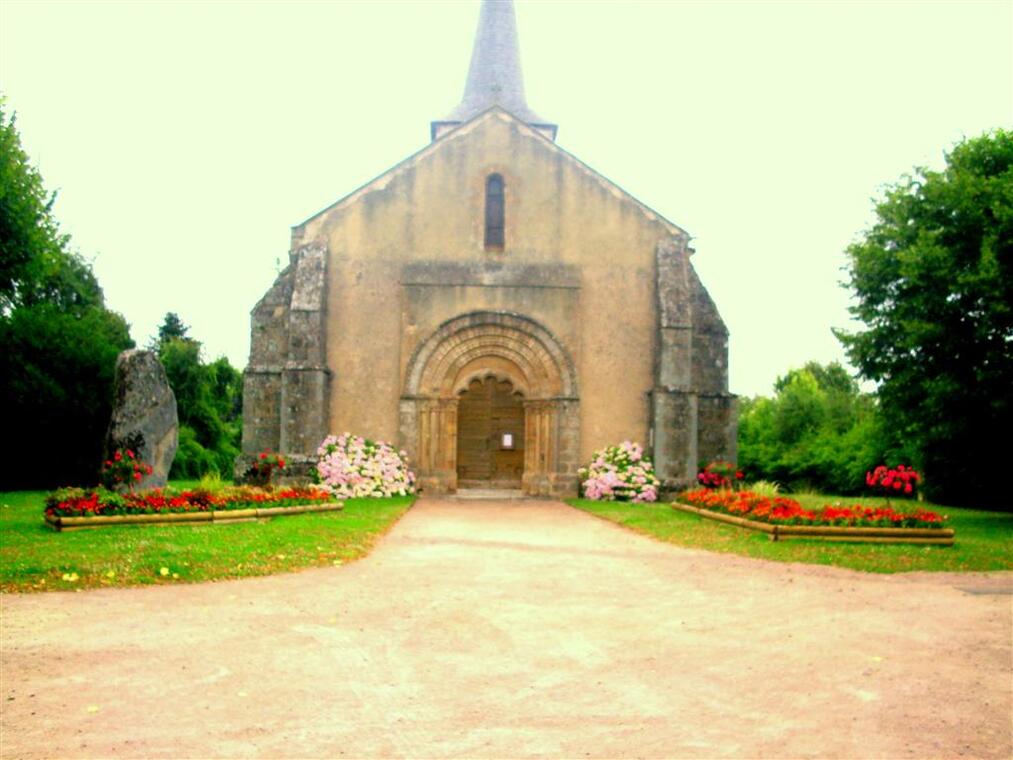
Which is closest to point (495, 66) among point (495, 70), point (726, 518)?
point (495, 70)

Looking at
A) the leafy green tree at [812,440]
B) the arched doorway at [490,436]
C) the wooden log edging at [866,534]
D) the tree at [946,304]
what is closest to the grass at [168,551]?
the wooden log edging at [866,534]

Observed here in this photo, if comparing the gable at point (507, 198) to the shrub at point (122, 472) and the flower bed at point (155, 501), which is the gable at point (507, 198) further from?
the shrub at point (122, 472)

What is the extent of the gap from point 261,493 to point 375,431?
659 cm

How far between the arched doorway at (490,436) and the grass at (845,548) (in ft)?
22.3

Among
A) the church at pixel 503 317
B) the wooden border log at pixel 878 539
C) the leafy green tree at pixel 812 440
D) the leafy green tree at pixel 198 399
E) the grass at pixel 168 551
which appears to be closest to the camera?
the grass at pixel 168 551

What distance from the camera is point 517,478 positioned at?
24.4m

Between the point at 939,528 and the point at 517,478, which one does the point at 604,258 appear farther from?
the point at 939,528

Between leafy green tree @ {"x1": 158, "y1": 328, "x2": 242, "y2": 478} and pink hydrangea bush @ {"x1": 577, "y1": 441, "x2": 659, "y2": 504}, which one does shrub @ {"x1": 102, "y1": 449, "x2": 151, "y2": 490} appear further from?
leafy green tree @ {"x1": 158, "y1": 328, "x2": 242, "y2": 478}

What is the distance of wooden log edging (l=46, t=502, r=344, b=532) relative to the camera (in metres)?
13.2

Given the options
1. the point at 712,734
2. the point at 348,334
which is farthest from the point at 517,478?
the point at 712,734

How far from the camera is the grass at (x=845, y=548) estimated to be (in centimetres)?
1162

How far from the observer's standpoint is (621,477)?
22.2 meters

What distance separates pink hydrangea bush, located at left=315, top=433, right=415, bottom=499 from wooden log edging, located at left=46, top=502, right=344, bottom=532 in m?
5.04

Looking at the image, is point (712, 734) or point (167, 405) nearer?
point (712, 734)
